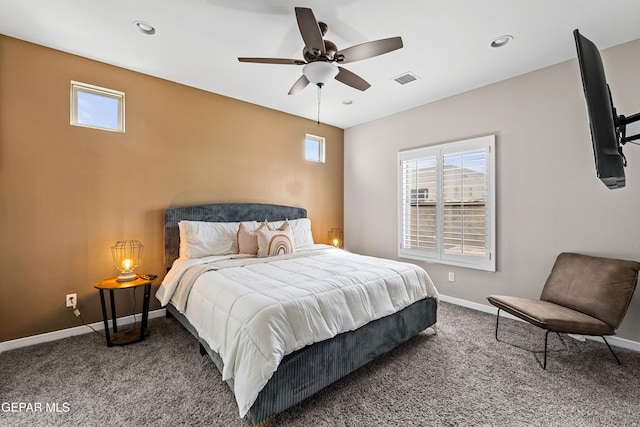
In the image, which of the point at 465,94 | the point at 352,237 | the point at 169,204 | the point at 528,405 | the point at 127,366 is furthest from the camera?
the point at 352,237

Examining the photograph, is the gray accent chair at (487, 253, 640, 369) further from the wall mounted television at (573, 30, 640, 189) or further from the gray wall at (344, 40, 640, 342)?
the wall mounted television at (573, 30, 640, 189)

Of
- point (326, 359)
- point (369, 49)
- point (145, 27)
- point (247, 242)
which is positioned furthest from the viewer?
point (247, 242)

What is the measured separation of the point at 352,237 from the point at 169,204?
10.1 feet

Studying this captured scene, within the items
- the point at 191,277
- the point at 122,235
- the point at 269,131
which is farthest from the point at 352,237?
the point at 122,235

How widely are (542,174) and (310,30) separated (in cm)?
287

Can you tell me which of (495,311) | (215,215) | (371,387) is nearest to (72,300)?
(215,215)

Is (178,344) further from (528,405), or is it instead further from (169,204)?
(528,405)

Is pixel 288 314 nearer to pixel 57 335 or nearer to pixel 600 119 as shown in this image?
pixel 600 119

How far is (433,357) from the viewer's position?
96.9 inches

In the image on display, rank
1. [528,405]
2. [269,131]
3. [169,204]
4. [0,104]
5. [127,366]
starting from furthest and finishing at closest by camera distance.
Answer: [269,131], [169,204], [0,104], [127,366], [528,405]

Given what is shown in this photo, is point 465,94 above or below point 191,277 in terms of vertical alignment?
above

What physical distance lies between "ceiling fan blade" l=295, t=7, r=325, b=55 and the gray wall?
1.88m

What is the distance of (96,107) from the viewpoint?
121 inches

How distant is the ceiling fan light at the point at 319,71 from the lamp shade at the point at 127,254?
2581 mm
